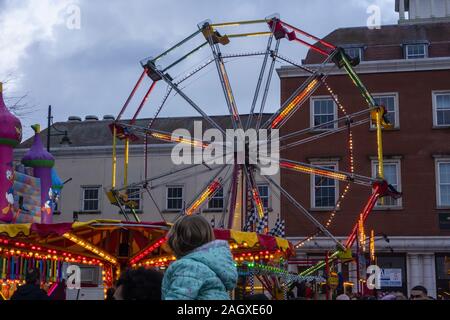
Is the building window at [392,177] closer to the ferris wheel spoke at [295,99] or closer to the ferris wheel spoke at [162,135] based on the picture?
the ferris wheel spoke at [295,99]

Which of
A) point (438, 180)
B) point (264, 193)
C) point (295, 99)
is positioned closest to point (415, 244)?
point (438, 180)

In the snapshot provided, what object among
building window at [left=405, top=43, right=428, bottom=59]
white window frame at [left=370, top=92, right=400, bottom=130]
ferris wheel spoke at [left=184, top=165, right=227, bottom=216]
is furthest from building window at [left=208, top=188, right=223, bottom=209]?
ferris wheel spoke at [left=184, top=165, right=227, bottom=216]

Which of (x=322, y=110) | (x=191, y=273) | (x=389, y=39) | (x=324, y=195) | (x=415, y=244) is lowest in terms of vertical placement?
(x=415, y=244)

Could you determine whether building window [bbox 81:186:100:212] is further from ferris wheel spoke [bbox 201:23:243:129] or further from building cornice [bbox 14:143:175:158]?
ferris wheel spoke [bbox 201:23:243:129]

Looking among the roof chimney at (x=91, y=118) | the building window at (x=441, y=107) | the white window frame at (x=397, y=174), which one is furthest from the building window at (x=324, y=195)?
the roof chimney at (x=91, y=118)

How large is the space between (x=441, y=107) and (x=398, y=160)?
2903 mm

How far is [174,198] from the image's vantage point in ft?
113

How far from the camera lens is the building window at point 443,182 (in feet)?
96.5

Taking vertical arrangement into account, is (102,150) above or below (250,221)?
Result: above

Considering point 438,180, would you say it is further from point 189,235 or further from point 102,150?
point 189,235

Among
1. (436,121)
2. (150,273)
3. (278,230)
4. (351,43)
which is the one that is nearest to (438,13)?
(351,43)

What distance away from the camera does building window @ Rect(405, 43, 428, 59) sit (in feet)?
103

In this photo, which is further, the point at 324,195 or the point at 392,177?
the point at 324,195

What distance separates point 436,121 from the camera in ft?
98.8
